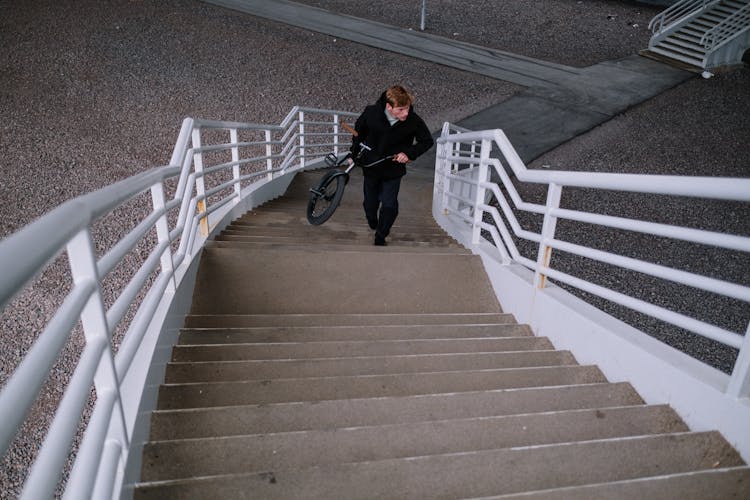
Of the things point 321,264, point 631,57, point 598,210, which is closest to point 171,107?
point 598,210

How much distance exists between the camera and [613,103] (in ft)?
44.9

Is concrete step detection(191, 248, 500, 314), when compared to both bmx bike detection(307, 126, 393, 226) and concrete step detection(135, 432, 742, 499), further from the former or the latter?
concrete step detection(135, 432, 742, 499)

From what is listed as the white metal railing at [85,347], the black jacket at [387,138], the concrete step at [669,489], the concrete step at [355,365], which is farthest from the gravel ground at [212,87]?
the concrete step at [669,489]

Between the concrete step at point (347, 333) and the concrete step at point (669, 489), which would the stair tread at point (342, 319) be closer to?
the concrete step at point (347, 333)

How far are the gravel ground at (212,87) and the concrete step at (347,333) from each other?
4556mm

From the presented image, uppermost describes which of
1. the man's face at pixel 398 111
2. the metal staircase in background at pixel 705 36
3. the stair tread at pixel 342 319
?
the metal staircase in background at pixel 705 36

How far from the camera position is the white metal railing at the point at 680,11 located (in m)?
15.7

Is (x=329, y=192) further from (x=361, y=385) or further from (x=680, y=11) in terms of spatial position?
(x=680, y=11)

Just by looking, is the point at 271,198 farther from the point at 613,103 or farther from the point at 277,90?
the point at 613,103

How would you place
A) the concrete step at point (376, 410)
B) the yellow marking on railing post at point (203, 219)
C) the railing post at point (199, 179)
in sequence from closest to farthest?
the concrete step at point (376, 410)
the railing post at point (199, 179)
the yellow marking on railing post at point (203, 219)

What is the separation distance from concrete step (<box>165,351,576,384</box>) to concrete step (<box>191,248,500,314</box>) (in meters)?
1.11

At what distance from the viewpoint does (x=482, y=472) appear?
71.4 inches

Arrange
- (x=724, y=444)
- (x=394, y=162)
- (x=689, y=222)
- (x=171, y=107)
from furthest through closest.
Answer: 1. (x=171, y=107)
2. (x=689, y=222)
3. (x=394, y=162)
4. (x=724, y=444)

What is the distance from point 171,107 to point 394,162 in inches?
→ 372
